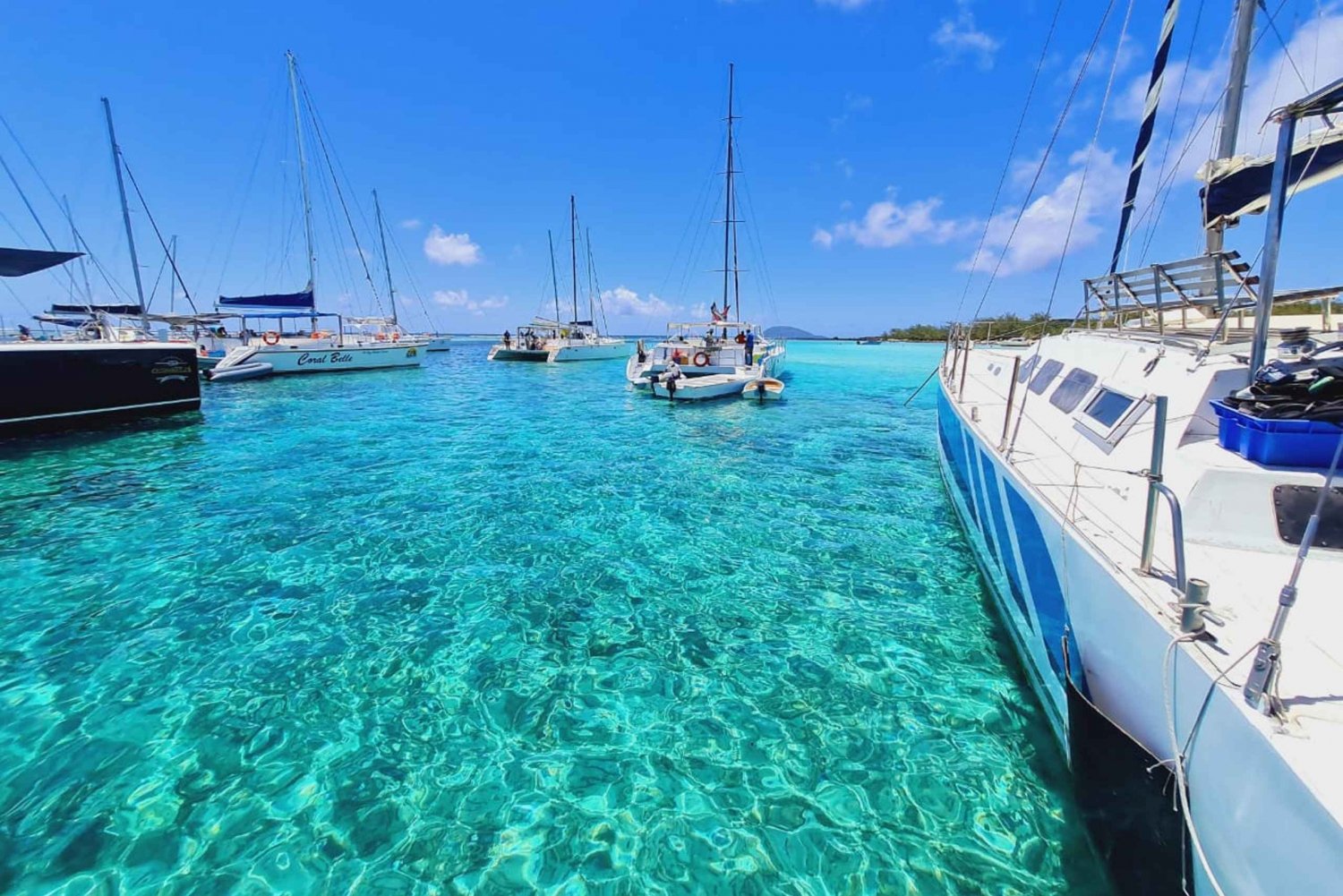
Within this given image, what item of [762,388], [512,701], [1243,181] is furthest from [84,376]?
[1243,181]

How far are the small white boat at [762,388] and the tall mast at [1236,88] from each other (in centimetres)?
1237

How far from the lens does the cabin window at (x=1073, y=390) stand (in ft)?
20.0

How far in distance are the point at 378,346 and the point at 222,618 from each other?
108ft

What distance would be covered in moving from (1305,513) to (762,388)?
16706 mm

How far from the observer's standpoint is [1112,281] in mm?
7195

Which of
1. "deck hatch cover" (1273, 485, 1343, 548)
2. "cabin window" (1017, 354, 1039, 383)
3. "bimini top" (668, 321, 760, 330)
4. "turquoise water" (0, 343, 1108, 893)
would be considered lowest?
"turquoise water" (0, 343, 1108, 893)

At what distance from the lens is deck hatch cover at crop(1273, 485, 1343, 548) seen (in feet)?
9.08

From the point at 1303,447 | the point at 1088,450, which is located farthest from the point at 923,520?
the point at 1303,447

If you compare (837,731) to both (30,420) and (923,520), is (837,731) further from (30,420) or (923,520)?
(30,420)

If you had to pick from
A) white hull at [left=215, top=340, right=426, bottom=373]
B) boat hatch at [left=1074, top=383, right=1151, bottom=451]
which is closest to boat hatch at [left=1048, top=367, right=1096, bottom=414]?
boat hatch at [left=1074, top=383, right=1151, bottom=451]

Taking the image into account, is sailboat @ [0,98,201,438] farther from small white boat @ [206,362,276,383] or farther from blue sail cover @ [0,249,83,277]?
small white boat @ [206,362,276,383]

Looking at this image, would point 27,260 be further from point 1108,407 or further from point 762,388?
point 1108,407

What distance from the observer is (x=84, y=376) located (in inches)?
504

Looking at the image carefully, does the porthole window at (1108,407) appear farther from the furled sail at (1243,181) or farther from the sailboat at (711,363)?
the sailboat at (711,363)
